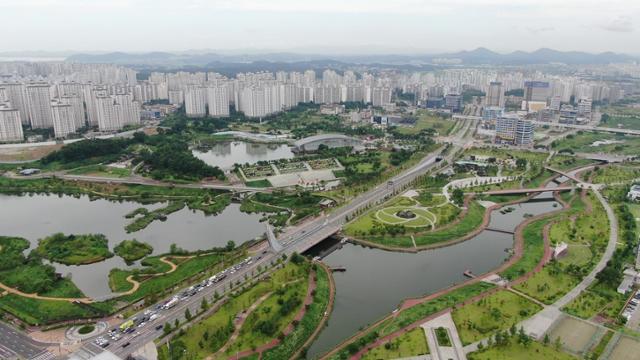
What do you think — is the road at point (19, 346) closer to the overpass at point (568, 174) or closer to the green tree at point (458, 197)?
the green tree at point (458, 197)

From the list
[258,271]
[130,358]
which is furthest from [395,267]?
[130,358]

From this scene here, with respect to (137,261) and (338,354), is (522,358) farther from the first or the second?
(137,261)

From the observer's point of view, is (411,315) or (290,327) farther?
(411,315)

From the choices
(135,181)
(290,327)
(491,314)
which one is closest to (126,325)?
(290,327)

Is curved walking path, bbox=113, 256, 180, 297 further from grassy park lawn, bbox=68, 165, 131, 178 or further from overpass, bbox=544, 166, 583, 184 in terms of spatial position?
overpass, bbox=544, 166, 583, 184

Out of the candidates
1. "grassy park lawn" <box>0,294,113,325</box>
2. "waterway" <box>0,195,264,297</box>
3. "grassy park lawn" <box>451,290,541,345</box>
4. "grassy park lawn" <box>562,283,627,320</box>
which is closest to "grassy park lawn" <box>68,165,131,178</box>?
"waterway" <box>0,195,264,297</box>

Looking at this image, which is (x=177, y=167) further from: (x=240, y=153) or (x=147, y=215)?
(x=240, y=153)
